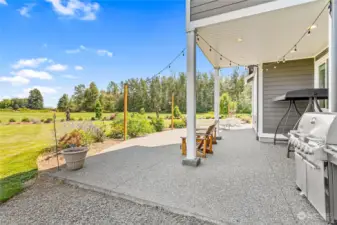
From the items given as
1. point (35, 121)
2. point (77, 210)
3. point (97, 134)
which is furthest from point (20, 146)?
point (77, 210)

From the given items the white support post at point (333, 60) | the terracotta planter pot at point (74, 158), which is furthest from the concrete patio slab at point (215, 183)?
the white support post at point (333, 60)

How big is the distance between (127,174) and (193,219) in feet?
5.39

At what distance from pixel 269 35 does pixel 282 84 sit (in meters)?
2.67

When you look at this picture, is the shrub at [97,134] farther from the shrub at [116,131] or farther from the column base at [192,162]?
the column base at [192,162]

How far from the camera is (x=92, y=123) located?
6.03 m

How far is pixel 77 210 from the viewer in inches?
86.0

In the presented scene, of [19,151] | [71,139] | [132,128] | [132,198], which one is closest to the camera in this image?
[132,198]

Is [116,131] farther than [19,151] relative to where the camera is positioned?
Yes

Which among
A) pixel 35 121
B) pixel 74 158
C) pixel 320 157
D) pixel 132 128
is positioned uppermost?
pixel 35 121

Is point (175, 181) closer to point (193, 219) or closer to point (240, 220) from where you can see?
point (193, 219)

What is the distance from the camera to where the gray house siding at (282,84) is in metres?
5.46

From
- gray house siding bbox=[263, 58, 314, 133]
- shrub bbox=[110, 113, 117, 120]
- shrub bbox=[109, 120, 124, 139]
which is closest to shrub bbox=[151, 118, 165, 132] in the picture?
shrub bbox=[110, 113, 117, 120]

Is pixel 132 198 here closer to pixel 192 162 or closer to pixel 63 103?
pixel 192 162

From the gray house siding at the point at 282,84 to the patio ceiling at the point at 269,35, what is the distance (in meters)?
0.34
